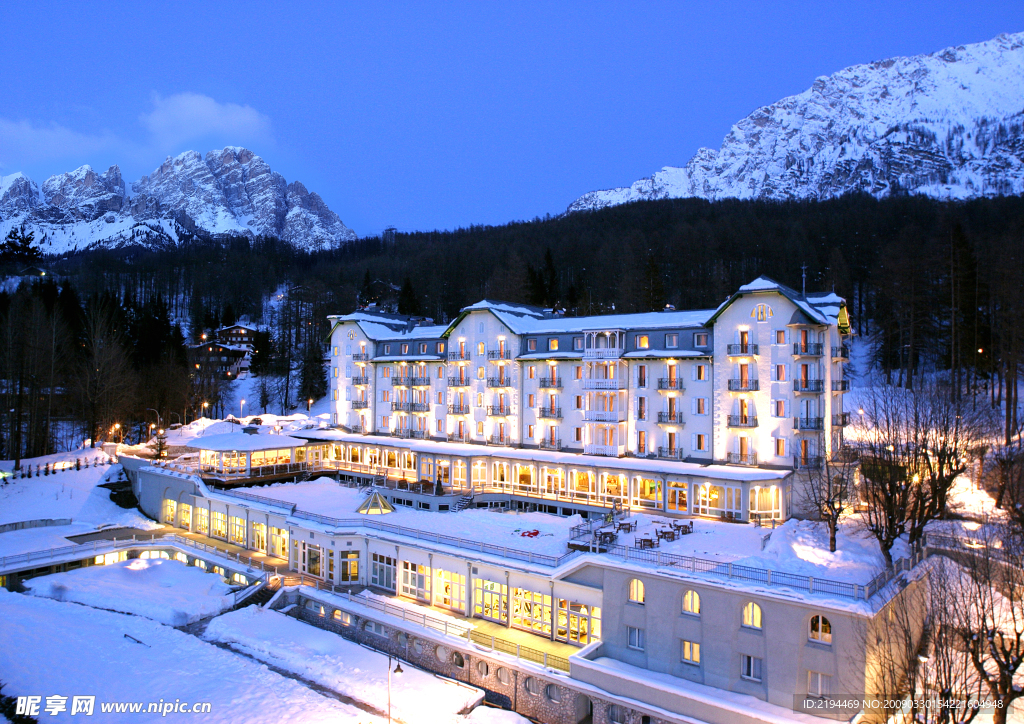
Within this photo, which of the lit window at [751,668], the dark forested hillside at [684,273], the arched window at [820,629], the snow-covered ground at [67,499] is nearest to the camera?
the arched window at [820,629]

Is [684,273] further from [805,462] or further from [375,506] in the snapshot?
[375,506]

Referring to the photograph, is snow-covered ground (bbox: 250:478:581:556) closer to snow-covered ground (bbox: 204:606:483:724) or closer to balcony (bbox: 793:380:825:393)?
snow-covered ground (bbox: 204:606:483:724)

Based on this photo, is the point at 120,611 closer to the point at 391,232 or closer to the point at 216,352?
the point at 216,352

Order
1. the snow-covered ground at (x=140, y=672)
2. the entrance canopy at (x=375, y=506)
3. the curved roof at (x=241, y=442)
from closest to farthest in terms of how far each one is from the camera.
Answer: the snow-covered ground at (x=140, y=672), the entrance canopy at (x=375, y=506), the curved roof at (x=241, y=442)

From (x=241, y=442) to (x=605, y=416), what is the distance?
84.1 ft

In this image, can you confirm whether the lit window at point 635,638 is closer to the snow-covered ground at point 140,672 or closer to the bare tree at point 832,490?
the bare tree at point 832,490

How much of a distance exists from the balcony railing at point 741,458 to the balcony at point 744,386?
348cm

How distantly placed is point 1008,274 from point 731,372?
25.1m

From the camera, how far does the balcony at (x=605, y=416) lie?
121 ft

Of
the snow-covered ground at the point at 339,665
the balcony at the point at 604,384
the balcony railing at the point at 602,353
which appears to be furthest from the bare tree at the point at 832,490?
the snow-covered ground at the point at 339,665

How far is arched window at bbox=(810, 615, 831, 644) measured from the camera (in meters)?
18.0

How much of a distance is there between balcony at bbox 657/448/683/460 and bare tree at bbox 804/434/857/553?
22.1 feet

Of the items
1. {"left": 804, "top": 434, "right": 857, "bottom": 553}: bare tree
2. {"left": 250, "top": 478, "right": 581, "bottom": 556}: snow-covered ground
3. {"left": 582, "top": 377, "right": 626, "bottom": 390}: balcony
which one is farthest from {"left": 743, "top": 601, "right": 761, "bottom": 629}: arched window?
{"left": 582, "top": 377, "right": 626, "bottom": 390}: balcony

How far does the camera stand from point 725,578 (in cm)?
1970
